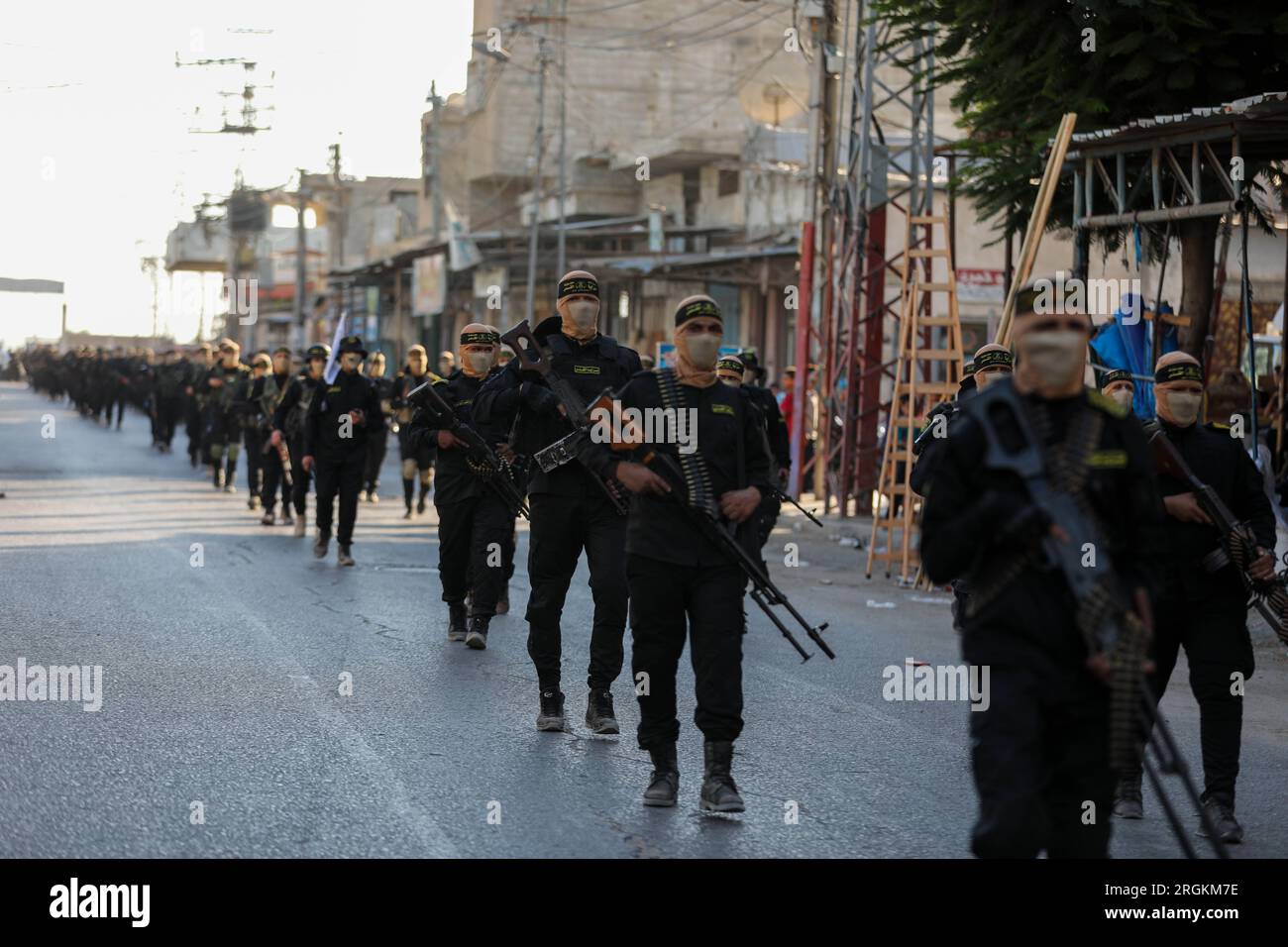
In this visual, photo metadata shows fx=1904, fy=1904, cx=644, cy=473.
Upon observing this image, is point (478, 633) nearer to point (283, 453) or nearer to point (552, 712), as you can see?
point (552, 712)

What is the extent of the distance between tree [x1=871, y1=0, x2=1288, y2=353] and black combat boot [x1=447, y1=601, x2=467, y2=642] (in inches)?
240

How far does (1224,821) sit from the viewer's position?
7.10 metres

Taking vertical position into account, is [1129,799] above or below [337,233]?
below

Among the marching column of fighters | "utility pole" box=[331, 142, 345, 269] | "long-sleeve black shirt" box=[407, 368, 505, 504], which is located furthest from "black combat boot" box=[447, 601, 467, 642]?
"utility pole" box=[331, 142, 345, 269]

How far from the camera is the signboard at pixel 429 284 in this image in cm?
5006

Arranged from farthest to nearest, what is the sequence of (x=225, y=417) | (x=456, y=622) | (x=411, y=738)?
(x=225, y=417), (x=456, y=622), (x=411, y=738)

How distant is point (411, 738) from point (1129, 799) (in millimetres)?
3116

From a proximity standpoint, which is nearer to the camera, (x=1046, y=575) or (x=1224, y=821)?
(x=1046, y=575)

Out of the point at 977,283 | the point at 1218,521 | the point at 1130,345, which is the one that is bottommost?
the point at 1218,521

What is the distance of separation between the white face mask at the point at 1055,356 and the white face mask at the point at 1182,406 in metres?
2.43

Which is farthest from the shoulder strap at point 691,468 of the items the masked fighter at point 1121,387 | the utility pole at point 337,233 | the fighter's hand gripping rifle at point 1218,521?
the utility pole at point 337,233

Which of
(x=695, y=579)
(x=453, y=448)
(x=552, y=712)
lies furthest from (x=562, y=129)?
(x=695, y=579)

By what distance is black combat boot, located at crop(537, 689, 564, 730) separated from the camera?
873cm
